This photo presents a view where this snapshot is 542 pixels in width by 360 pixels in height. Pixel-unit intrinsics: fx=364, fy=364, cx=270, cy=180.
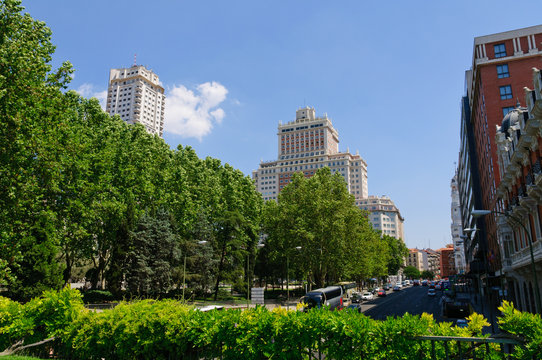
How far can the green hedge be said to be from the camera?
22.9 ft

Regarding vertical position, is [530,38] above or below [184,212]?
above

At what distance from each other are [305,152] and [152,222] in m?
130

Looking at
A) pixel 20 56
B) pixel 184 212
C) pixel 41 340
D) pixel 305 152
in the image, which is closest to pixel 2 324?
pixel 41 340

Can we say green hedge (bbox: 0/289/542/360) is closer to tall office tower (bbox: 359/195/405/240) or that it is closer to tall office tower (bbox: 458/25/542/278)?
tall office tower (bbox: 458/25/542/278)

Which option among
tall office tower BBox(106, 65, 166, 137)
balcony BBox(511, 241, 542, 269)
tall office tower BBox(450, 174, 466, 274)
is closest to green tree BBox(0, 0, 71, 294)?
balcony BBox(511, 241, 542, 269)

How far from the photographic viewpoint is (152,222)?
37.0m

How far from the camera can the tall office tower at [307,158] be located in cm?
15912

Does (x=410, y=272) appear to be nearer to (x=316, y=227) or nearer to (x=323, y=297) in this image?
(x=316, y=227)

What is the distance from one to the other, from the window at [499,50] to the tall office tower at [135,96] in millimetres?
138253

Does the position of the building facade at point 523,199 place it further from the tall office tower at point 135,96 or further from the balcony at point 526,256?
the tall office tower at point 135,96

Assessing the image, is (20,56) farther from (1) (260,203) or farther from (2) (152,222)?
(1) (260,203)

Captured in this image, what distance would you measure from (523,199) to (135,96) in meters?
159

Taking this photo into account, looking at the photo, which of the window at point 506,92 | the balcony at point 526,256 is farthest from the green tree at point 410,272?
the balcony at point 526,256

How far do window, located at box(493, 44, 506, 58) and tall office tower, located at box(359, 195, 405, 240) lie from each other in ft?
421
